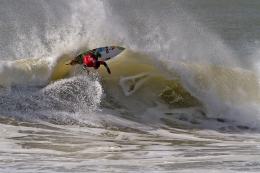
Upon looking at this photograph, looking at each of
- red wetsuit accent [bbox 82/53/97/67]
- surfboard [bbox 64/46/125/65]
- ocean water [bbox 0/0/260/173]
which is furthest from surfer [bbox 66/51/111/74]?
ocean water [bbox 0/0/260/173]

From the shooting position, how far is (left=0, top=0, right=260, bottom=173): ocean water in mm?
9297

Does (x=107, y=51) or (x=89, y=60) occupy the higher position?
(x=107, y=51)

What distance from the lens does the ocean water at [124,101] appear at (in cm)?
930

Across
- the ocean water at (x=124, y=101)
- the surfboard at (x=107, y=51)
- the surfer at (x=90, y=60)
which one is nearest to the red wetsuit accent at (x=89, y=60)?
the surfer at (x=90, y=60)

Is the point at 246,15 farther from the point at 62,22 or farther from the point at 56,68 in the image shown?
the point at 56,68

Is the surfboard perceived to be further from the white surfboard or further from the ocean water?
the ocean water

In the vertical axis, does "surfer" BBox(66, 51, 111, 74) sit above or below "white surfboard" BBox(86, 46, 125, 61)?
below

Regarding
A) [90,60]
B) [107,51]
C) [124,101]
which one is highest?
[107,51]

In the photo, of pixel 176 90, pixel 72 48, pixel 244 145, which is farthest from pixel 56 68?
pixel 244 145

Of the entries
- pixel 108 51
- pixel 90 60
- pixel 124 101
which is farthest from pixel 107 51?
pixel 124 101

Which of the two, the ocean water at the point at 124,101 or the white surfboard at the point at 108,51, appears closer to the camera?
the ocean water at the point at 124,101

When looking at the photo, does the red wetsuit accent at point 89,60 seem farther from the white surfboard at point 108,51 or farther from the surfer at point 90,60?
the white surfboard at point 108,51

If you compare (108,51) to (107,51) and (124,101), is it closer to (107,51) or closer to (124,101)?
(107,51)

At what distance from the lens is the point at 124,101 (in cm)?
1442
